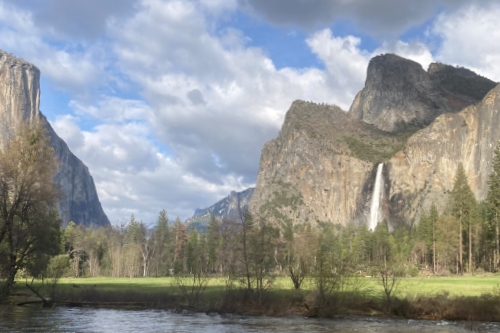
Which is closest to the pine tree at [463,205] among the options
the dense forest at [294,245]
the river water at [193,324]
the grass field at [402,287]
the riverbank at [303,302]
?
the dense forest at [294,245]

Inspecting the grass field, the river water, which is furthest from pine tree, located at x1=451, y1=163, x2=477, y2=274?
the river water

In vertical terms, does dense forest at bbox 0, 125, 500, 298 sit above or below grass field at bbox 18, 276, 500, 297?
above

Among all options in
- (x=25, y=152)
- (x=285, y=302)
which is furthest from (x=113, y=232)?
(x=285, y=302)

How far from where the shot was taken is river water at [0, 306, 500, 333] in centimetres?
3403

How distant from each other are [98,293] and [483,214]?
99.5 meters

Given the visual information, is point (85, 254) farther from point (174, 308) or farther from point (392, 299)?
point (392, 299)

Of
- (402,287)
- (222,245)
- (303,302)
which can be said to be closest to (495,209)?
(222,245)

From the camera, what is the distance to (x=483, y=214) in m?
120

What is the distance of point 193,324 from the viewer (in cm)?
3784

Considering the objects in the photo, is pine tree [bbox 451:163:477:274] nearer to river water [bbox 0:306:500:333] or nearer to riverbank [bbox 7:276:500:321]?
riverbank [bbox 7:276:500:321]

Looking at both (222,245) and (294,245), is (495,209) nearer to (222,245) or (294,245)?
(294,245)

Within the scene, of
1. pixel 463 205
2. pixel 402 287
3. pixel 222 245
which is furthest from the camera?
pixel 222 245

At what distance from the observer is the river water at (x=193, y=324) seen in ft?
112

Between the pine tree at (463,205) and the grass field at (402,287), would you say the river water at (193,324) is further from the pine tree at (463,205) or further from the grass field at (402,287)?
the pine tree at (463,205)
